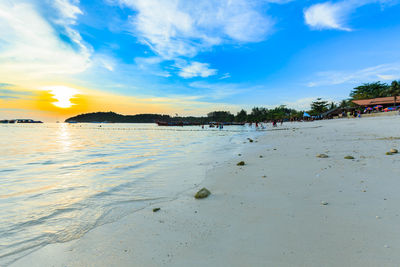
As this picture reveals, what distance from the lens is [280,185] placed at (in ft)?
17.0

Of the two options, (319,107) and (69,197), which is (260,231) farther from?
(319,107)

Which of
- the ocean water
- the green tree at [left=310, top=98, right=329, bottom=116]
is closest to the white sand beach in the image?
the ocean water

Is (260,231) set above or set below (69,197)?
above

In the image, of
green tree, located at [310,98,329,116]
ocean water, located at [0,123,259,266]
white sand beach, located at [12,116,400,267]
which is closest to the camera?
white sand beach, located at [12,116,400,267]

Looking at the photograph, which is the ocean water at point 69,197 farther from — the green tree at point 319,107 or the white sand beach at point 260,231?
the green tree at point 319,107

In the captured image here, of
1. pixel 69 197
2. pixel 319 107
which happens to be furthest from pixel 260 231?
pixel 319 107

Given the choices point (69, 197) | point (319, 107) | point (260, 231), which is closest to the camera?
point (260, 231)

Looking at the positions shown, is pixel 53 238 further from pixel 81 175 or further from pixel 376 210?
pixel 376 210

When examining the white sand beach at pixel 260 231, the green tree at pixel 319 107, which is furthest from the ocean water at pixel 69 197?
the green tree at pixel 319 107

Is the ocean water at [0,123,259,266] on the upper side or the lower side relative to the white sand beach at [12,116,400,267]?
lower

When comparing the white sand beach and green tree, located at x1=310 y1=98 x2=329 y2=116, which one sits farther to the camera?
green tree, located at x1=310 y1=98 x2=329 y2=116

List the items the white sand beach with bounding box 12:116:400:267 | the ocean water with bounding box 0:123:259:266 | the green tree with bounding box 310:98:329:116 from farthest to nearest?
the green tree with bounding box 310:98:329:116 → the ocean water with bounding box 0:123:259:266 → the white sand beach with bounding box 12:116:400:267

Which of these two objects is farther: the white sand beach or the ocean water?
the ocean water

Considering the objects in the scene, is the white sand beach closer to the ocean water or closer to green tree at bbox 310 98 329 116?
the ocean water
